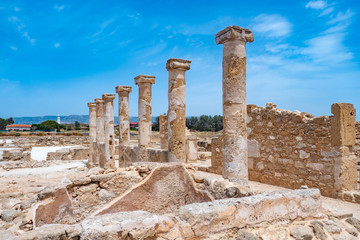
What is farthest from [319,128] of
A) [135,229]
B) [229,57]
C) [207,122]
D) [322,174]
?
[207,122]

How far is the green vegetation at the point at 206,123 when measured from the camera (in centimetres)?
5988

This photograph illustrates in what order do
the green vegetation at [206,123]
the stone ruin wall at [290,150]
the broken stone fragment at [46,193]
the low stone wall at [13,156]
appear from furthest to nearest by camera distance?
the green vegetation at [206,123] → the low stone wall at [13,156] → the stone ruin wall at [290,150] → the broken stone fragment at [46,193]

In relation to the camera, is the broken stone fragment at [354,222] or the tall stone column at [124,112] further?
the tall stone column at [124,112]

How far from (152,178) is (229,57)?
338 centimetres

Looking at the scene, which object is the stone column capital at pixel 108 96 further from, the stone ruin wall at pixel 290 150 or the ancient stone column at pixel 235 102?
the ancient stone column at pixel 235 102

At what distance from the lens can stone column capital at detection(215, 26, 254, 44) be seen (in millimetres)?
6266

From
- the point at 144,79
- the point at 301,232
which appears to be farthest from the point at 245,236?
the point at 144,79

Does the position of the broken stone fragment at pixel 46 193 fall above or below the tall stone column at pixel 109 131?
below

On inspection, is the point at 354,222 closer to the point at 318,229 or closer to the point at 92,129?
the point at 318,229

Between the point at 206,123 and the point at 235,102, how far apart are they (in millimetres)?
55306

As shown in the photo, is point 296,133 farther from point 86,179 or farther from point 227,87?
point 86,179

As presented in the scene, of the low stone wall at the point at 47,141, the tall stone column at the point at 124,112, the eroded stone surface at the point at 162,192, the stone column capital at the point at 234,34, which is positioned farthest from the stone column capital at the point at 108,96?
the low stone wall at the point at 47,141

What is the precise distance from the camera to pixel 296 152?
751 centimetres

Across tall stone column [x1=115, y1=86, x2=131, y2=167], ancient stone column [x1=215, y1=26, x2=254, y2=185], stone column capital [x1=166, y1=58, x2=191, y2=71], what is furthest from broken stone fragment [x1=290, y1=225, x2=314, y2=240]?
tall stone column [x1=115, y1=86, x2=131, y2=167]
